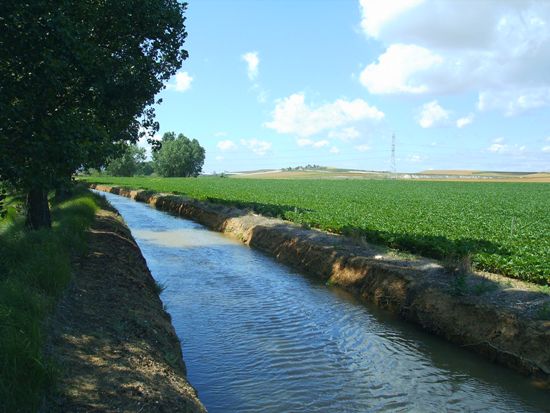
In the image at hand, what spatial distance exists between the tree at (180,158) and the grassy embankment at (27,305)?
119 m

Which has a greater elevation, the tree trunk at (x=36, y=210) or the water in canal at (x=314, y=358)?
the tree trunk at (x=36, y=210)

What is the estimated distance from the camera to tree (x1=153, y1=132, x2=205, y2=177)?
130 m

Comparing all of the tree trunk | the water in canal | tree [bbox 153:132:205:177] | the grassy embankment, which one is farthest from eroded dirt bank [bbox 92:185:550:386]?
tree [bbox 153:132:205:177]

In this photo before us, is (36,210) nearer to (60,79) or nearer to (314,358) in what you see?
(60,79)

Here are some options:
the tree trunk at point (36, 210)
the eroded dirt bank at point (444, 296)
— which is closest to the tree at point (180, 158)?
the eroded dirt bank at point (444, 296)

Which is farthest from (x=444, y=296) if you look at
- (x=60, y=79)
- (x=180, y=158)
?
(x=180, y=158)

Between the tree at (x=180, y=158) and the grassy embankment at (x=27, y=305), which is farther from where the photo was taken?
the tree at (x=180, y=158)

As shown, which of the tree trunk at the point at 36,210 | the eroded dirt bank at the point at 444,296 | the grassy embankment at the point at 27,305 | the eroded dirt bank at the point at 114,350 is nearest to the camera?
the grassy embankment at the point at 27,305

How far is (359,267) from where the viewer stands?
15.8 meters

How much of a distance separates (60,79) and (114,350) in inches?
234

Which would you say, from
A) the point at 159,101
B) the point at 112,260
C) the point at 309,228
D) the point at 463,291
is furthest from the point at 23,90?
the point at 309,228

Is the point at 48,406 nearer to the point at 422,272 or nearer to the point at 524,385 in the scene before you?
the point at 524,385

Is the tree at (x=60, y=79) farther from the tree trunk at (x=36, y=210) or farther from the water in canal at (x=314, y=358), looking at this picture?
the water in canal at (x=314, y=358)

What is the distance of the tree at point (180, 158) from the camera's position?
130 meters
